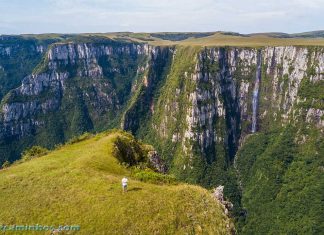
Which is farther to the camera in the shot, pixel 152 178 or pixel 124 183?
pixel 152 178

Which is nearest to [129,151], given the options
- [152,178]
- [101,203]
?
[152,178]

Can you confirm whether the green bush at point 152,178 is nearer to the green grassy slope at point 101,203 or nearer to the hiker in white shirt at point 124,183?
the green grassy slope at point 101,203

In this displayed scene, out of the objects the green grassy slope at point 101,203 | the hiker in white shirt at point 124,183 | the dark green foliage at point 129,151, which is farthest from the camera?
the dark green foliage at point 129,151

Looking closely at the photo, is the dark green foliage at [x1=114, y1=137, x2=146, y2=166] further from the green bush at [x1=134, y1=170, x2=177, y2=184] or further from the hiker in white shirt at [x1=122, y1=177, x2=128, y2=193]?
the hiker in white shirt at [x1=122, y1=177, x2=128, y2=193]

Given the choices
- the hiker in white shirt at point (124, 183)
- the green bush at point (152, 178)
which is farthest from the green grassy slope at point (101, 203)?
the green bush at point (152, 178)

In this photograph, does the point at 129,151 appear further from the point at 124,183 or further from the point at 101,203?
the point at 101,203

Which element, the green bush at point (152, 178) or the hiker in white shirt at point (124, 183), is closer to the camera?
the hiker in white shirt at point (124, 183)

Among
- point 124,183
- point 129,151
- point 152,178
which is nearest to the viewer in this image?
point 124,183

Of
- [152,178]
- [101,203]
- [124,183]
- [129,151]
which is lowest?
[129,151]
